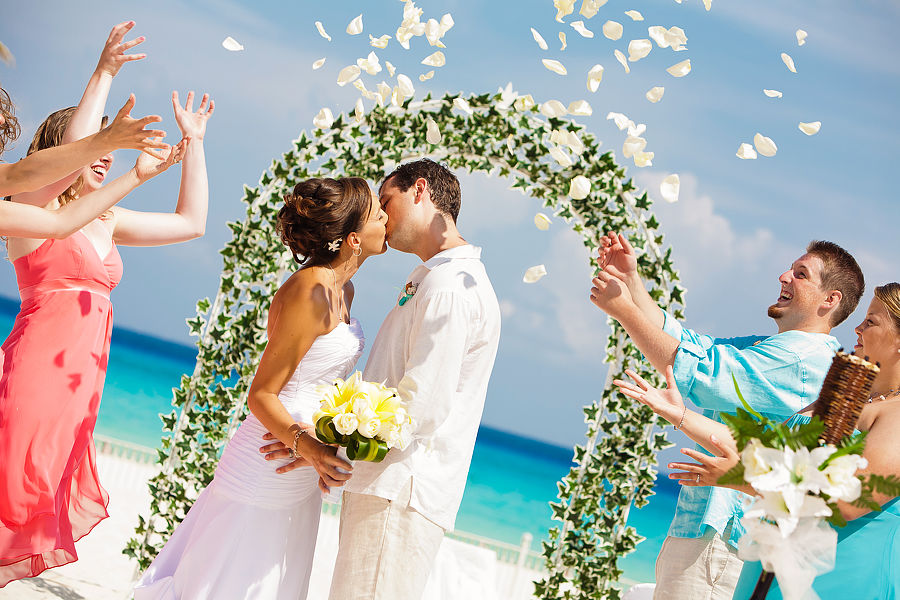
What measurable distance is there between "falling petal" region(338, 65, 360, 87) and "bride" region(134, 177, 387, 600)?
0.85 metres

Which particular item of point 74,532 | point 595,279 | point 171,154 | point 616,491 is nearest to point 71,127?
point 171,154

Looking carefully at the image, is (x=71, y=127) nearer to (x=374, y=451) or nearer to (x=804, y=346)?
(x=374, y=451)

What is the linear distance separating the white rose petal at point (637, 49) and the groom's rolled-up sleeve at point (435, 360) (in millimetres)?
1426

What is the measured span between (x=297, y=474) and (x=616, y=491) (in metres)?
2.21

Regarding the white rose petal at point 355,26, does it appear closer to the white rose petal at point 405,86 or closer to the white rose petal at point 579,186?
the white rose petal at point 405,86

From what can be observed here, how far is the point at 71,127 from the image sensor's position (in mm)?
3016

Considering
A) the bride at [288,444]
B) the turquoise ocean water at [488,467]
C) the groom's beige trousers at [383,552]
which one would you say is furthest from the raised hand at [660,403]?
the turquoise ocean water at [488,467]

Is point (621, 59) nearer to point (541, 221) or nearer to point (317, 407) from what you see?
point (541, 221)

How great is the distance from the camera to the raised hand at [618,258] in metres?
3.27

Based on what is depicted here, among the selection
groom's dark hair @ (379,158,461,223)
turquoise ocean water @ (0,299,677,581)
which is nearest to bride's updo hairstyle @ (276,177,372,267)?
groom's dark hair @ (379,158,461,223)

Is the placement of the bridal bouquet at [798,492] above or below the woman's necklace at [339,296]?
below

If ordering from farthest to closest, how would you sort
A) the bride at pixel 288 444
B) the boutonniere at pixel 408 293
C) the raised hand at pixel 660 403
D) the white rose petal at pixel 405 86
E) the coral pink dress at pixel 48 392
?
1. the white rose petal at pixel 405 86
2. the coral pink dress at pixel 48 392
3. the boutonniere at pixel 408 293
4. the bride at pixel 288 444
5. the raised hand at pixel 660 403

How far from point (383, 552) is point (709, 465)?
3.72 feet

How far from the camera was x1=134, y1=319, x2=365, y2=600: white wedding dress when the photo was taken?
2.66 metres
